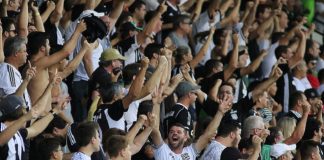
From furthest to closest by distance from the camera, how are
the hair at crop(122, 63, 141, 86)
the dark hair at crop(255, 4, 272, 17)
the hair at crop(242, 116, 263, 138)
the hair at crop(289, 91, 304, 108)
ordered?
the dark hair at crop(255, 4, 272, 17), the hair at crop(289, 91, 304, 108), the hair at crop(122, 63, 141, 86), the hair at crop(242, 116, 263, 138)

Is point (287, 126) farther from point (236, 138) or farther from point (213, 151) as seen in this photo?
point (213, 151)

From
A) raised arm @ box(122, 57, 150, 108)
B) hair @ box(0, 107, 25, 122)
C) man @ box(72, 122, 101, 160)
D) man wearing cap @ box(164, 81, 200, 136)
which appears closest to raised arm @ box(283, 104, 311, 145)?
man wearing cap @ box(164, 81, 200, 136)

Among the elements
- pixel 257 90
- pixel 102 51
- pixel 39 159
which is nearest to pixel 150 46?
pixel 102 51

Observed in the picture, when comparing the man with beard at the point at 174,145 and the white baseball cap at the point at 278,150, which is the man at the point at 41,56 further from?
the white baseball cap at the point at 278,150

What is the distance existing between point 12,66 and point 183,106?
215 centimetres

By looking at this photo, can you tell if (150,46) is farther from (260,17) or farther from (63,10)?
(260,17)

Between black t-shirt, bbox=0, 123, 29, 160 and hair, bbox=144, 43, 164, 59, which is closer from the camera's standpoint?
black t-shirt, bbox=0, 123, 29, 160

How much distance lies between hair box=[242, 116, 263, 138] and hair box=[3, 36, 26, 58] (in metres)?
2.61

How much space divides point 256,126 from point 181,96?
0.85 m

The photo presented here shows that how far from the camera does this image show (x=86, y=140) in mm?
8914

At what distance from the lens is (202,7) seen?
16047mm

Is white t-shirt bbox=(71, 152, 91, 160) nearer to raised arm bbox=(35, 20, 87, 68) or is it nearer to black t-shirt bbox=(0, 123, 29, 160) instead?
black t-shirt bbox=(0, 123, 29, 160)

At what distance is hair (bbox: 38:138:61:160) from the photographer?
29.0 ft

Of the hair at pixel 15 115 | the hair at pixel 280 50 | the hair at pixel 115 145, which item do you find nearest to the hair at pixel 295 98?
the hair at pixel 280 50
